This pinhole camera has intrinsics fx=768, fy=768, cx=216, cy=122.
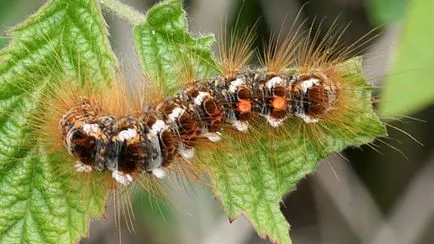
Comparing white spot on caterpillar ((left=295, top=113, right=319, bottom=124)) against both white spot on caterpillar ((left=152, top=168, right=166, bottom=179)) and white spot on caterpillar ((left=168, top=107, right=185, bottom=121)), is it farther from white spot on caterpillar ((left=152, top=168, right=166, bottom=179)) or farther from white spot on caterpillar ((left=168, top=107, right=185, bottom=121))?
white spot on caterpillar ((left=152, top=168, right=166, bottom=179))

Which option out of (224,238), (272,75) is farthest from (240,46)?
(224,238)

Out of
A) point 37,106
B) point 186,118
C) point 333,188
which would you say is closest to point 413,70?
point 186,118

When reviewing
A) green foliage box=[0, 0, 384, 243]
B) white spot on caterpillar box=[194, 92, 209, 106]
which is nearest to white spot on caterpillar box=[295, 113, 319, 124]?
green foliage box=[0, 0, 384, 243]

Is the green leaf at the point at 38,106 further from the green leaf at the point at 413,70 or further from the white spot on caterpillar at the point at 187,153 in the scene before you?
the green leaf at the point at 413,70

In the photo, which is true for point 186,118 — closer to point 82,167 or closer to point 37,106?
point 82,167

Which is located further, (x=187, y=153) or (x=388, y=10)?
(x=388, y=10)
